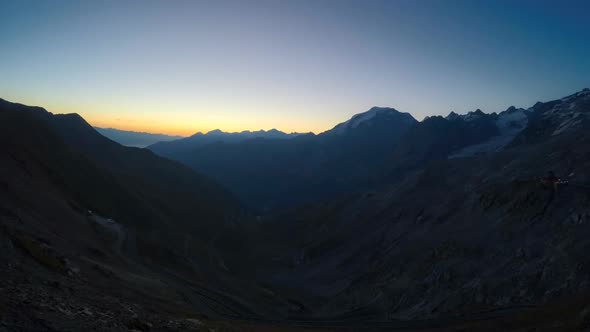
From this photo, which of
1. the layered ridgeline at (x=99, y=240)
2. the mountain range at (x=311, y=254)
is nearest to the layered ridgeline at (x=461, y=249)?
the mountain range at (x=311, y=254)

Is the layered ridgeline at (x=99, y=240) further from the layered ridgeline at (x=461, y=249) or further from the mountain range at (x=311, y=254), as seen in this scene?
the layered ridgeline at (x=461, y=249)

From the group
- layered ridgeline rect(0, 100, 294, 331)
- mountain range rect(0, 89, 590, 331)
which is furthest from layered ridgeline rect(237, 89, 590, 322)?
layered ridgeline rect(0, 100, 294, 331)

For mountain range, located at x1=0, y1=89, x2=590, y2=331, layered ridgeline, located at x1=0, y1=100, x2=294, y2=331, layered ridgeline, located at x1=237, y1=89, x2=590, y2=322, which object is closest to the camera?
layered ridgeline, located at x1=0, y1=100, x2=294, y2=331

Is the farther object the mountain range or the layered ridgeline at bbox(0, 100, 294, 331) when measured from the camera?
the mountain range

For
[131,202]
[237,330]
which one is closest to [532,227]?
[237,330]

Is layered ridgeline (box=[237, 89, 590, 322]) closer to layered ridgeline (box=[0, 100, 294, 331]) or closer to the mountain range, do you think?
the mountain range
